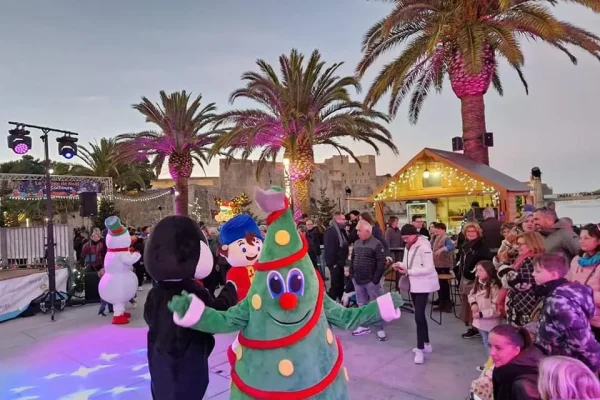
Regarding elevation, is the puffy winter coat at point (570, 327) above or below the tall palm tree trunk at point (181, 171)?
below

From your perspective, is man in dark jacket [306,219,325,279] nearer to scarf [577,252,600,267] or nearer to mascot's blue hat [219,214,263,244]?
mascot's blue hat [219,214,263,244]

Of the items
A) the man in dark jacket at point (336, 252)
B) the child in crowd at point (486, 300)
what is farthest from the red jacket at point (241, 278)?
the man in dark jacket at point (336, 252)

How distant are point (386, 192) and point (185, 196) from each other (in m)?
10.2

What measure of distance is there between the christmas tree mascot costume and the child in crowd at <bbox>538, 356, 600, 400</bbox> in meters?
0.78

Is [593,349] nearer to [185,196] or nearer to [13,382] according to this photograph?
[13,382]

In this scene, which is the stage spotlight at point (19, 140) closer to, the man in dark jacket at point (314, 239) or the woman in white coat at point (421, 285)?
the man in dark jacket at point (314, 239)

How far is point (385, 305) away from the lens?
236cm

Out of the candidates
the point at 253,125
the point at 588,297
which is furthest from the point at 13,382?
the point at 253,125

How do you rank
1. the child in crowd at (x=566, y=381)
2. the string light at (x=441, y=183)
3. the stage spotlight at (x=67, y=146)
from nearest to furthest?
1. the child in crowd at (x=566, y=381)
2. the stage spotlight at (x=67, y=146)
3. the string light at (x=441, y=183)

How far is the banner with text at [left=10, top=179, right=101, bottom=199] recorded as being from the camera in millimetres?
17141

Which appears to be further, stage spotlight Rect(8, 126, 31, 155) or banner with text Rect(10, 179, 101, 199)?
banner with text Rect(10, 179, 101, 199)

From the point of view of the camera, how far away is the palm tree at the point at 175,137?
675 inches

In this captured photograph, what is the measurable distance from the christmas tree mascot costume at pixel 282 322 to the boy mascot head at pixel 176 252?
593mm

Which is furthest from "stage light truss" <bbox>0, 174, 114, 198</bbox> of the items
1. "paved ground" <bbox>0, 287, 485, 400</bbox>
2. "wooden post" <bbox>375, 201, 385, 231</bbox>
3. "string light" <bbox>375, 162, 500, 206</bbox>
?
"string light" <bbox>375, 162, 500, 206</bbox>
